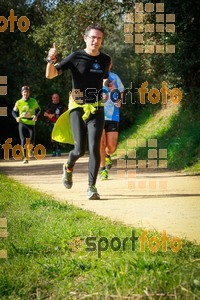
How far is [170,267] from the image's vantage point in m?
3.57

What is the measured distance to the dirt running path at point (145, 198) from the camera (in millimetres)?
5770

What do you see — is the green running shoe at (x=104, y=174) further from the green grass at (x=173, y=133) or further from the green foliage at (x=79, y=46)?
the green foliage at (x=79, y=46)

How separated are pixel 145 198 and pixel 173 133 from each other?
33.7 ft

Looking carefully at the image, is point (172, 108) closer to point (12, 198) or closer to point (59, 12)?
point (59, 12)

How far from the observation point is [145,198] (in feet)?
25.8

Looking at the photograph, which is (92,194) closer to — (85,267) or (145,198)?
(145,198)

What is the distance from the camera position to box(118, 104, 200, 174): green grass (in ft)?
42.7

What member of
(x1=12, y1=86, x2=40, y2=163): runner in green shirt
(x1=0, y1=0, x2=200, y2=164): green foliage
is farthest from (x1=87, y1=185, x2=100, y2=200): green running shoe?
(x1=12, y1=86, x2=40, y2=163): runner in green shirt

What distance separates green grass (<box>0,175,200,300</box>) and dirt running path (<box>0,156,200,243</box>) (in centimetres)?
51

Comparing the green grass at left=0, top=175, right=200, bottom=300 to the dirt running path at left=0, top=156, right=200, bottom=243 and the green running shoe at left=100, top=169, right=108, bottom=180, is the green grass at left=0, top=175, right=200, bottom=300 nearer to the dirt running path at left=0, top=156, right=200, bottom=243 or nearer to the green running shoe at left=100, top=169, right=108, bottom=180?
the dirt running path at left=0, top=156, right=200, bottom=243

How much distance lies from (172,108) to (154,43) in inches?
230

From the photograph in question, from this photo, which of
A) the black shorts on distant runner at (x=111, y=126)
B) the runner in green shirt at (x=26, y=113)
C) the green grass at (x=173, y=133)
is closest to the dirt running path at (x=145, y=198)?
the black shorts on distant runner at (x=111, y=126)

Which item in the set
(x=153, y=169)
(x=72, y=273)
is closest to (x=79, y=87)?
(x=72, y=273)

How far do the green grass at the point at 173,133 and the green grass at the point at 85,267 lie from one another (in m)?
6.82
